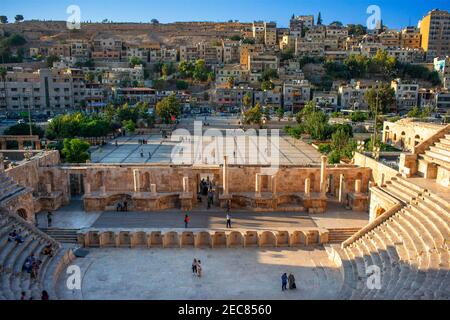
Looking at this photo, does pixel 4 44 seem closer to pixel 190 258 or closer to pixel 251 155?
pixel 251 155

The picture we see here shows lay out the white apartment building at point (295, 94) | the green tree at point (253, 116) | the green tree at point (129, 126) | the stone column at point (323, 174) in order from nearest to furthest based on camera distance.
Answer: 1. the stone column at point (323, 174)
2. the green tree at point (129, 126)
3. the green tree at point (253, 116)
4. the white apartment building at point (295, 94)

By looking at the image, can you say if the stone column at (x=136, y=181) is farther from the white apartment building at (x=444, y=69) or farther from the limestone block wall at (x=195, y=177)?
the white apartment building at (x=444, y=69)

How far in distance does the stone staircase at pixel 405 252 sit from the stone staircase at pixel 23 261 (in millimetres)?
11881

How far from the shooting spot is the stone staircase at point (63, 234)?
22544 mm

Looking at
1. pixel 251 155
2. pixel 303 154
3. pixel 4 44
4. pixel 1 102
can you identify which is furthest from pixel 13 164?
A: pixel 4 44

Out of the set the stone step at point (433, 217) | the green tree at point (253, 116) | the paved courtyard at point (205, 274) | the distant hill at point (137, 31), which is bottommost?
the paved courtyard at point (205, 274)

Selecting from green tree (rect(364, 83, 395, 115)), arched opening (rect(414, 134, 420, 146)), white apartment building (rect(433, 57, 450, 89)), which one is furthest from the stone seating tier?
white apartment building (rect(433, 57, 450, 89))

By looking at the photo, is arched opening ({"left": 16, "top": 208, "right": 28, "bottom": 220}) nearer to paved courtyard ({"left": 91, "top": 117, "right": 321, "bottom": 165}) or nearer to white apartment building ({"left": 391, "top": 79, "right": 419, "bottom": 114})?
paved courtyard ({"left": 91, "top": 117, "right": 321, "bottom": 165})

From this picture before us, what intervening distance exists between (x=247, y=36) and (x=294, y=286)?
138m

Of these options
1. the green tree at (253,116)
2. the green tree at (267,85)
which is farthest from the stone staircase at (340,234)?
the green tree at (267,85)

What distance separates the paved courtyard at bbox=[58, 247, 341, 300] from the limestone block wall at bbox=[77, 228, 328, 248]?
55 centimetres

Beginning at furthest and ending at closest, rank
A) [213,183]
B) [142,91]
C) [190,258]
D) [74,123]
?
[142,91], [74,123], [213,183], [190,258]

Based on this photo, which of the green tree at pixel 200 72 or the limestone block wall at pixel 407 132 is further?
the green tree at pixel 200 72

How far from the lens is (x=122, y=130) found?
219ft
